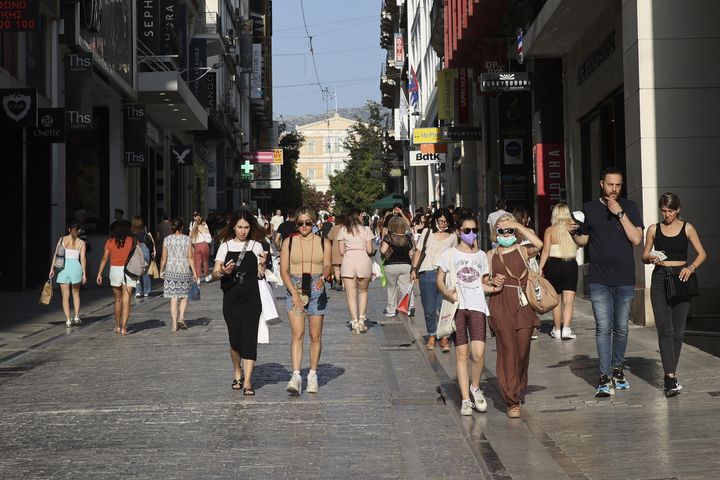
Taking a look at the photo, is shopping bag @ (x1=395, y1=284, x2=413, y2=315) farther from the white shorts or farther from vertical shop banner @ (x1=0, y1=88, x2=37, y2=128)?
vertical shop banner @ (x1=0, y1=88, x2=37, y2=128)

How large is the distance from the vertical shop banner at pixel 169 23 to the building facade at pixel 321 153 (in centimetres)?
13356

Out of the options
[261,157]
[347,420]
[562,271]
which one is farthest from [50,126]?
[261,157]

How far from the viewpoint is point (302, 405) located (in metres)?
10.2

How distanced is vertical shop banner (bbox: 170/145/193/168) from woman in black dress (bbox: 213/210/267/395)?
117 ft

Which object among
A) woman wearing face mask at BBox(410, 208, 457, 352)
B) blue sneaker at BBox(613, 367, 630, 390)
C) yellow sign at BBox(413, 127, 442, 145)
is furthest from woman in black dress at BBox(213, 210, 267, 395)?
yellow sign at BBox(413, 127, 442, 145)

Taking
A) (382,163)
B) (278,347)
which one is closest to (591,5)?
(278,347)

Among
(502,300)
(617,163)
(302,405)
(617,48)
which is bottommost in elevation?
(302,405)

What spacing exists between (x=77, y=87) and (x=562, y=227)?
16.8m

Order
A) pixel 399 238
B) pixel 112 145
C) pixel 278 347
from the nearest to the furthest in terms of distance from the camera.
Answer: pixel 278 347 → pixel 399 238 → pixel 112 145

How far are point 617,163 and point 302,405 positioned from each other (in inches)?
455

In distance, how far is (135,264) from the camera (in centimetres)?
1773

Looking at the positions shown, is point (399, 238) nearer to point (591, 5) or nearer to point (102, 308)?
point (591, 5)

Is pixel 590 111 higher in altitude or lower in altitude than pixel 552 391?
higher

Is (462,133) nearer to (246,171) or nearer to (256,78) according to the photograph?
(246,171)
